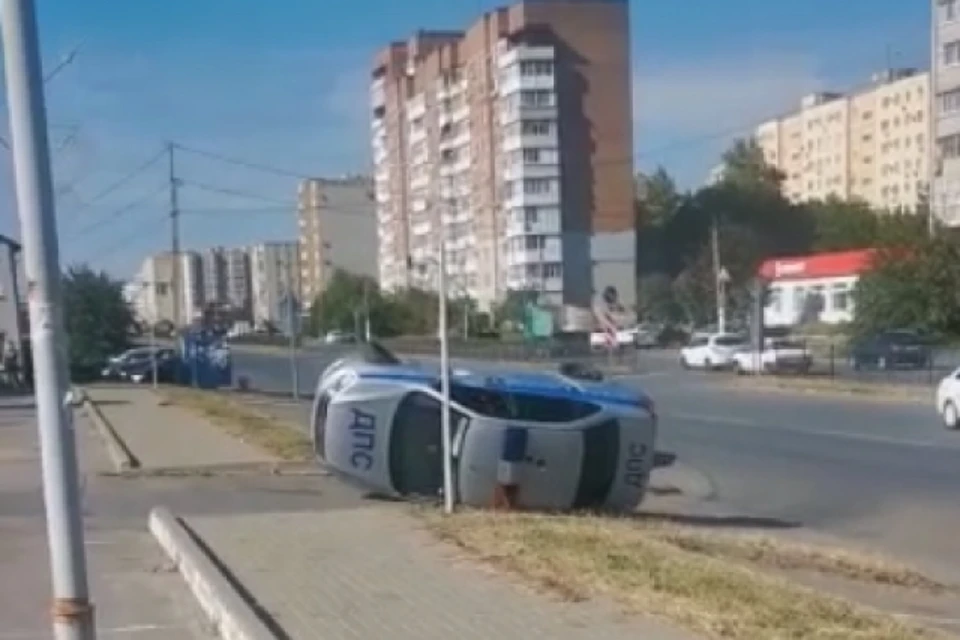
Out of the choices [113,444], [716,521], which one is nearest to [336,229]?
[113,444]

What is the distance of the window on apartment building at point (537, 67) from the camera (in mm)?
81812

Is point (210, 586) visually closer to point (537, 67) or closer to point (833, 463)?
point (833, 463)

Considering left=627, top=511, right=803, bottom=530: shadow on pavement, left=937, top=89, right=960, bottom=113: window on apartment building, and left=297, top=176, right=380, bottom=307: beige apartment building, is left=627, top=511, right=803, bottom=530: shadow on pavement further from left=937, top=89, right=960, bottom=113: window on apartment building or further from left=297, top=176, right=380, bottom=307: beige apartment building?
left=937, top=89, right=960, bottom=113: window on apartment building

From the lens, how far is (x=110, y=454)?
2406cm

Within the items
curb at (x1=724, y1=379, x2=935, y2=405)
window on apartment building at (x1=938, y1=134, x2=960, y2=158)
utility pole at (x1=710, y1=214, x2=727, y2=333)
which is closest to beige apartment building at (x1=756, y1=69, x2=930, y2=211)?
utility pole at (x1=710, y1=214, x2=727, y2=333)

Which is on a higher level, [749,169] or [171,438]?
[749,169]

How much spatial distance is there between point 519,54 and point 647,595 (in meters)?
73.0

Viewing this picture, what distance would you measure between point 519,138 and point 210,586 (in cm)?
7465

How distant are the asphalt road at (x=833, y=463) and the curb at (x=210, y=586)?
20.4 feet

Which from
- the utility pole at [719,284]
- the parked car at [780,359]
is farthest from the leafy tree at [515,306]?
the parked car at [780,359]

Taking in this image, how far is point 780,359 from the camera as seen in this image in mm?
53625

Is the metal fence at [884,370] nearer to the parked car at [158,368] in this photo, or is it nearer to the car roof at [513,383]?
the parked car at [158,368]

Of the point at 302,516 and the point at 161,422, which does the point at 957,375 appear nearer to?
the point at 161,422

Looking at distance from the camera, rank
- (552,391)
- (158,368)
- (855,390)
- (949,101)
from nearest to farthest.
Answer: (552,391)
(855,390)
(158,368)
(949,101)
